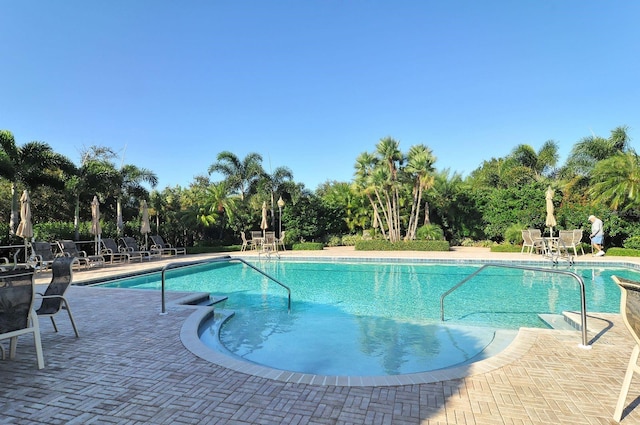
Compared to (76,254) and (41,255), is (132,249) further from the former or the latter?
(41,255)

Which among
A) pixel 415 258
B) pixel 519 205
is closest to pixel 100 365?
pixel 415 258

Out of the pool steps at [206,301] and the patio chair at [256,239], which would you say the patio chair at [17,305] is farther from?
the patio chair at [256,239]

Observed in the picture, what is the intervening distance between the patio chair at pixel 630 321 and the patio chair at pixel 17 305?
16.0 feet

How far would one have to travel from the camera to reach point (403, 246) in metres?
18.1

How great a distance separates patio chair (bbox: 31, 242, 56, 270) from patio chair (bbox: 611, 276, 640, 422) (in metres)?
13.0

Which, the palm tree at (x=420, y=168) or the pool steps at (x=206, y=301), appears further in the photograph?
the palm tree at (x=420, y=168)

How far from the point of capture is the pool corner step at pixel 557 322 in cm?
516

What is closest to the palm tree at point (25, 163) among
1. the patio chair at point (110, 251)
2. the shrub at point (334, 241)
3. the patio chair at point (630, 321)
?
the patio chair at point (110, 251)

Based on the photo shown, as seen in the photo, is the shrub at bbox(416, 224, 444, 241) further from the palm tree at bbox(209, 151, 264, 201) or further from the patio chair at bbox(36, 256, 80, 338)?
the patio chair at bbox(36, 256, 80, 338)

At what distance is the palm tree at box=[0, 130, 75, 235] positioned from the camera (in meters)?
12.2

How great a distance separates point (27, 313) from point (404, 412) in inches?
145

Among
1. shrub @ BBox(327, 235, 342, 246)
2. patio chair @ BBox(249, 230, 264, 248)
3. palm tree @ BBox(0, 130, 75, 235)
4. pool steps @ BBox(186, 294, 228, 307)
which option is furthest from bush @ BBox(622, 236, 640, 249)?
palm tree @ BBox(0, 130, 75, 235)

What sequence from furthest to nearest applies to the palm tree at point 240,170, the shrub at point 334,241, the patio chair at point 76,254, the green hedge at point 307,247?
the shrub at point 334,241
the palm tree at point 240,170
the green hedge at point 307,247
the patio chair at point 76,254

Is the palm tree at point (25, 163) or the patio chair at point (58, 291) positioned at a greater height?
the palm tree at point (25, 163)
